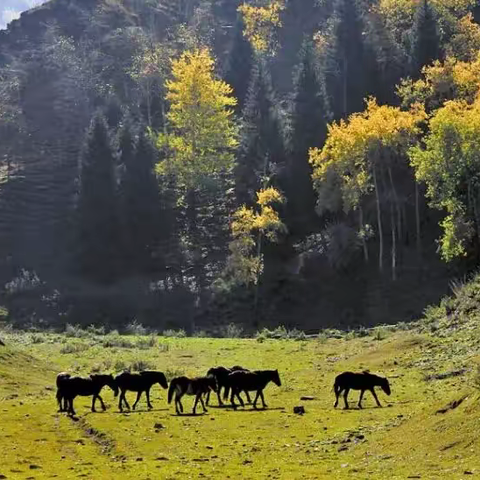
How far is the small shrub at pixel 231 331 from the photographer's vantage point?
232 feet

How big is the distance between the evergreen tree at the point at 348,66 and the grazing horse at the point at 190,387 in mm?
73571

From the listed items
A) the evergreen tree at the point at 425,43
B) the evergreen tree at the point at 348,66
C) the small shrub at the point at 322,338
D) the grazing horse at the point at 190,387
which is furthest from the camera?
the evergreen tree at the point at 348,66

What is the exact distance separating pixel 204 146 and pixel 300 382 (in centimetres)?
6043

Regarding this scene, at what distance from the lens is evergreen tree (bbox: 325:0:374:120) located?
10419 cm

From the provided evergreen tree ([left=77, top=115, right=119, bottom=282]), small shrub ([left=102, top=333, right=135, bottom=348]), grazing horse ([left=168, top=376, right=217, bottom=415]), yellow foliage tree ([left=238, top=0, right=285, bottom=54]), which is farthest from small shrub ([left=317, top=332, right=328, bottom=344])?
yellow foliage tree ([left=238, top=0, right=285, bottom=54])

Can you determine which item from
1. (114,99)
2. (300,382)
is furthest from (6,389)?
(114,99)

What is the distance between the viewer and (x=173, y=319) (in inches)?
3167

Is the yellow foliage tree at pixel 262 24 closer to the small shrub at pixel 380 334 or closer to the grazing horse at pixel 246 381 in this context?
the small shrub at pixel 380 334

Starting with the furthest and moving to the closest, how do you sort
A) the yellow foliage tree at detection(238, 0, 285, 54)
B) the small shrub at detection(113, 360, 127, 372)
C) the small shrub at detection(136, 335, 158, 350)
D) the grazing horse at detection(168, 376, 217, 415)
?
the yellow foliage tree at detection(238, 0, 285, 54), the small shrub at detection(136, 335, 158, 350), the small shrub at detection(113, 360, 127, 372), the grazing horse at detection(168, 376, 217, 415)

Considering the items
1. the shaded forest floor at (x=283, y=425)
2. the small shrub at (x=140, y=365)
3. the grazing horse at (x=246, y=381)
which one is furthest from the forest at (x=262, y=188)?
the grazing horse at (x=246, y=381)

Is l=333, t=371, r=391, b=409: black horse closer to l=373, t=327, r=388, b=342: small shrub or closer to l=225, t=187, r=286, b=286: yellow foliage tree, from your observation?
l=373, t=327, r=388, b=342: small shrub

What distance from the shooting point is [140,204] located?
327 ft

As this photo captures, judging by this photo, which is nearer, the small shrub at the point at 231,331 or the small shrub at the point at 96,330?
the small shrub at the point at 231,331

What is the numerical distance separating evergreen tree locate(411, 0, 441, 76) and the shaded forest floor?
53.0 m
